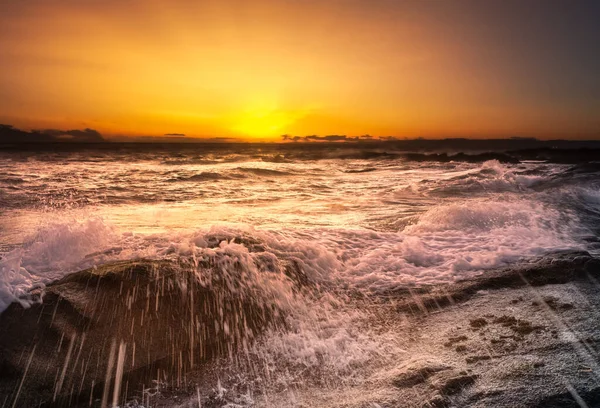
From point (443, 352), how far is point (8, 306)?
390 cm

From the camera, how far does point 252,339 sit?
353 centimetres

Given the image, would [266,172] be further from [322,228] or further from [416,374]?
[416,374]

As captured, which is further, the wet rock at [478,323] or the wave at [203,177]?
the wave at [203,177]

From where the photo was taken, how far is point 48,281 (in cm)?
414

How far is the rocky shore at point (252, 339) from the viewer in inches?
106

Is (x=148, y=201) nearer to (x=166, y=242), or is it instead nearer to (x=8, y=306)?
(x=166, y=242)

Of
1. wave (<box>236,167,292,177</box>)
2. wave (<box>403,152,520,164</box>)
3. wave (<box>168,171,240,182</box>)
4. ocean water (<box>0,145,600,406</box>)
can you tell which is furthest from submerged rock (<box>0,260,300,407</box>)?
wave (<box>403,152,520,164</box>)

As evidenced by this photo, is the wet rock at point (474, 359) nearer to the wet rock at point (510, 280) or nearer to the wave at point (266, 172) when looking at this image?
the wet rock at point (510, 280)

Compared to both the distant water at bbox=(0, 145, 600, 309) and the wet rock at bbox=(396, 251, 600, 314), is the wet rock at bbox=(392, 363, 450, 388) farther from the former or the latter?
the distant water at bbox=(0, 145, 600, 309)

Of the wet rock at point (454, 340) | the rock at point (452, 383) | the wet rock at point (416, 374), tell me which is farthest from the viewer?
the wet rock at point (454, 340)

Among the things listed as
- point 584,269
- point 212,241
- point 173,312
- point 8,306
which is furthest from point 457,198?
point 8,306

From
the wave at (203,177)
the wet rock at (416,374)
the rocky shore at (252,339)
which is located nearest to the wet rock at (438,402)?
the rocky shore at (252,339)

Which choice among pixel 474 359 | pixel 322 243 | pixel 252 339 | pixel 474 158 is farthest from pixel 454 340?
pixel 474 158

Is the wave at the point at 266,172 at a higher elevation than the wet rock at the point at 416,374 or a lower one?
higher
